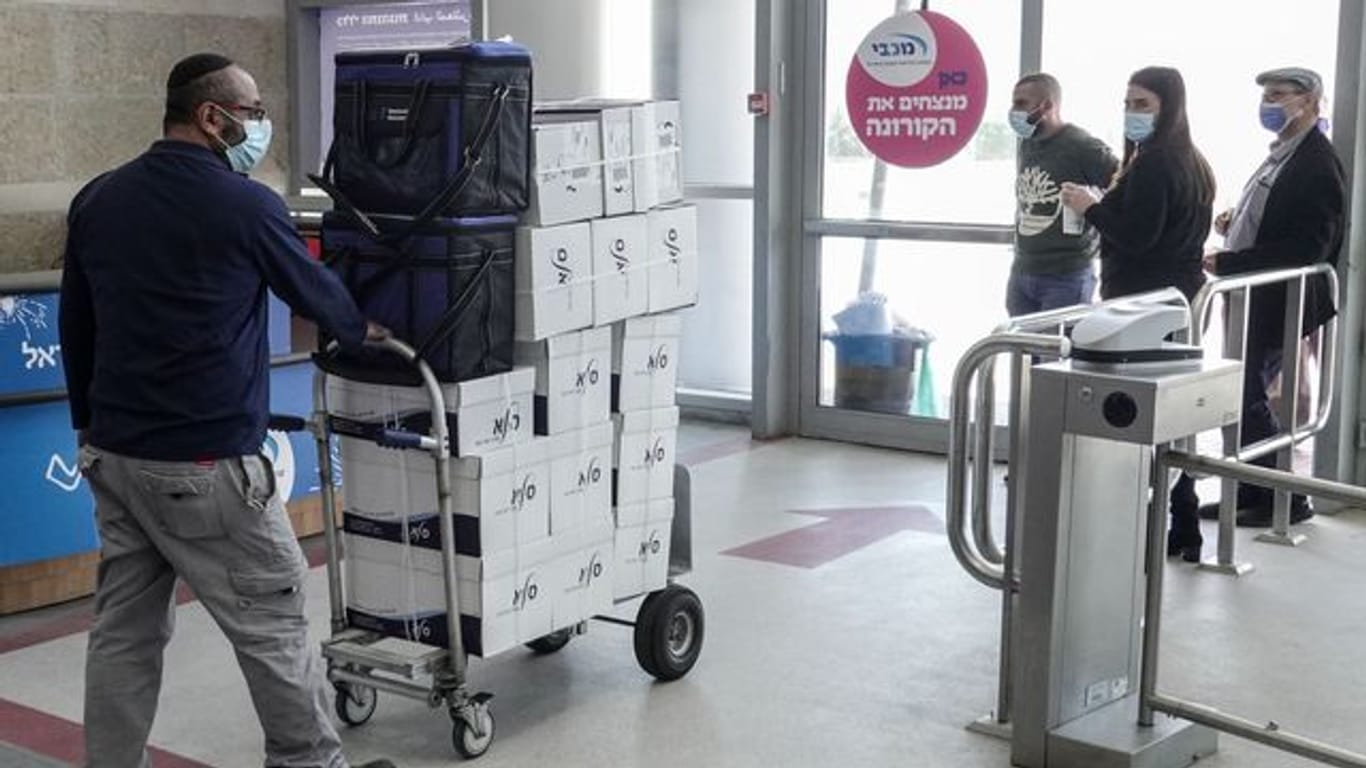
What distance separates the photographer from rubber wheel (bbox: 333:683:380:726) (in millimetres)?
4059

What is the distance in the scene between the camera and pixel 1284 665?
4.53 m

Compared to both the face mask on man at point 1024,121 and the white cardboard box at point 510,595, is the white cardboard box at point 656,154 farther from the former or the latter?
the face mask on man at point 1024,121

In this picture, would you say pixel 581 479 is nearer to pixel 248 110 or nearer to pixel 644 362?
pixel 644 362

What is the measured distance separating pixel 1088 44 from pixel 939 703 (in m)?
3.36

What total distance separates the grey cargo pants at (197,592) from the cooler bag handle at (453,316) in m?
0.49

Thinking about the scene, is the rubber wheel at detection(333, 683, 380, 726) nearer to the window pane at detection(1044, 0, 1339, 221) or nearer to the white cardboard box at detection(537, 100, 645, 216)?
the white cardboard box at detection(537, 100, 645, 216)

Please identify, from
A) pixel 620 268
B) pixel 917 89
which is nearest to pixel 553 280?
pixel 620 268

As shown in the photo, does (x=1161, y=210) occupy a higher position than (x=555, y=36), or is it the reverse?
(x=555, y=36)

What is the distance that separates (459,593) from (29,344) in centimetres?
187

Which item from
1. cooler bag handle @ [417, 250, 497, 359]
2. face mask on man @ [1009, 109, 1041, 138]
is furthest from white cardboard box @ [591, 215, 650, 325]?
face mask on man @ [1009, 109, 1041, 138]

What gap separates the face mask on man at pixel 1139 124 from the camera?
5410mm

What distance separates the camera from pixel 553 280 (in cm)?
390

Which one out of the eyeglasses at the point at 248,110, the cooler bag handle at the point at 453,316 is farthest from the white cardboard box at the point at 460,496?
the eyeglasses at the point at 248,110

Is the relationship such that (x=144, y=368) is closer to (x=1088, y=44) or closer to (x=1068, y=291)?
(x=1068, y=291)
